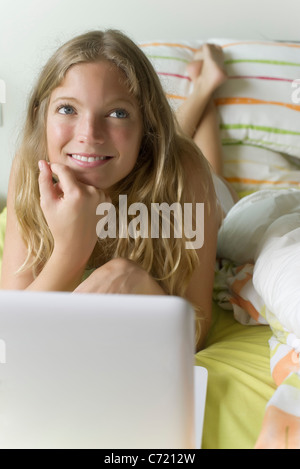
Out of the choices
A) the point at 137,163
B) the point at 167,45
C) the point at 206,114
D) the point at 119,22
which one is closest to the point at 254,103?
the point at 206,114

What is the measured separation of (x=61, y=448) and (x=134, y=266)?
0.39 metres

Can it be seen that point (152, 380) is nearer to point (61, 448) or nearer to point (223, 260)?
point (61, 448)

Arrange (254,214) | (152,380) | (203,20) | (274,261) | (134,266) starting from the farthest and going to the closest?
(203,20) → (254,214) → (274,261) → (134,266) → (152,380)

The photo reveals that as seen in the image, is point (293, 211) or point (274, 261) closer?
point (274, 261)

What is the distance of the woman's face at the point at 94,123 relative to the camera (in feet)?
3.83

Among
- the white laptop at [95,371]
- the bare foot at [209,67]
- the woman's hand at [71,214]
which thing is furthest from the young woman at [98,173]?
the bare foot at [209,67]

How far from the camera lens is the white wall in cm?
221

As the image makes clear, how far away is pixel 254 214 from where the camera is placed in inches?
57.7

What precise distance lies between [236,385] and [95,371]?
0.42 metres

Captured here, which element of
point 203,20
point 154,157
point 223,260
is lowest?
point 223,260

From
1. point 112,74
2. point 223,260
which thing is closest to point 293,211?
point 223,260

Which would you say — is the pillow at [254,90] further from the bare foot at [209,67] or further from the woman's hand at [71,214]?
the woman's hand at [71,214]

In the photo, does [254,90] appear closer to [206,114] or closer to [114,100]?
[206,114]

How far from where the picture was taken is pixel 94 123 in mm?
1160
